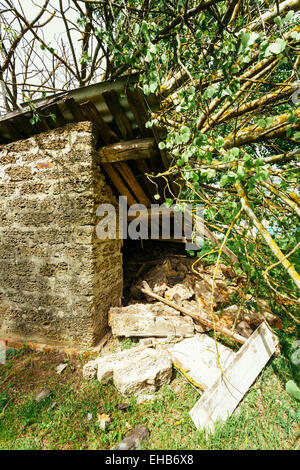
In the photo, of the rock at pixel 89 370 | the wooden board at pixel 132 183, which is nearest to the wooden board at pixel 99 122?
the wooden board at pixel 132 183

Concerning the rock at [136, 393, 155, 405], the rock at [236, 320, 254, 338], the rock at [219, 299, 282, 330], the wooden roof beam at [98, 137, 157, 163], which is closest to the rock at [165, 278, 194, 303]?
the rock at [219, 299, 282, 330]

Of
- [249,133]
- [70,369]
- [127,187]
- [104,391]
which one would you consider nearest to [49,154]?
[127,187]

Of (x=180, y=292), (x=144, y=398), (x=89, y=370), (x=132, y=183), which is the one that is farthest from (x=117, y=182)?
(x=144, y=398)

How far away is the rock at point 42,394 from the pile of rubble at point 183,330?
0.41 m

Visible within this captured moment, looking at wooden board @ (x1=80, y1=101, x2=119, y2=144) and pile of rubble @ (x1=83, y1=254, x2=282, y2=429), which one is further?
wooden board @ (x1=80, y1=101, x2=119, y2=144)

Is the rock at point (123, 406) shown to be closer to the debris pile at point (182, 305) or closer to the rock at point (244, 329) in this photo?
the debris pile at point (182, 305)

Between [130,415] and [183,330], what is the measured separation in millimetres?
1188

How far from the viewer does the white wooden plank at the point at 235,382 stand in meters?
1.78

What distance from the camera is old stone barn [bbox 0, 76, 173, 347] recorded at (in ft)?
8.21

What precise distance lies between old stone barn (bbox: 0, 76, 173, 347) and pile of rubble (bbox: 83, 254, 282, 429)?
1.86 feet

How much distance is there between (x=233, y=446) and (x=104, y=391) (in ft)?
4.25

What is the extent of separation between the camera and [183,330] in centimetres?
284

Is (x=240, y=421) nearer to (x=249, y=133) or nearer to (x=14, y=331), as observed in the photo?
(x=249, y=133)

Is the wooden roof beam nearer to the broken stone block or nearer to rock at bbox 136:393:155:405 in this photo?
the broken stone block
